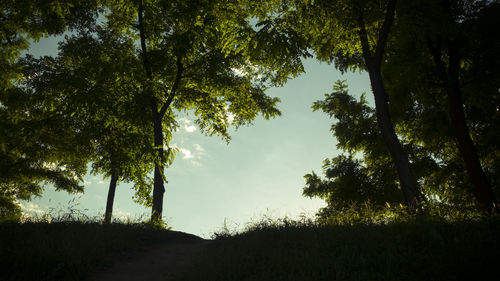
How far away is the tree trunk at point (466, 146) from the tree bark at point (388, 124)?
63.9 inches

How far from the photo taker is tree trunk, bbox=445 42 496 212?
9016mm

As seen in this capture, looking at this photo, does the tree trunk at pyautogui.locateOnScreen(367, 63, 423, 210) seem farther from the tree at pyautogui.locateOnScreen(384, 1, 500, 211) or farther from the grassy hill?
the grassy hill

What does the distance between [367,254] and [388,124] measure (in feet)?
18.4

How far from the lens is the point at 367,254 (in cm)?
526

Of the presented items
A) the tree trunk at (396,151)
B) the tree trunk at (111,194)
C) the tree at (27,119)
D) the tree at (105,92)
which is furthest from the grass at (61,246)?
the tree trunk at (111,194)

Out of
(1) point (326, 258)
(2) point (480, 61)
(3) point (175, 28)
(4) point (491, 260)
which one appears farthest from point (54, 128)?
(2) point (480, 61)

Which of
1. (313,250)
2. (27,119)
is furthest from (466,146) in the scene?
(27,119)

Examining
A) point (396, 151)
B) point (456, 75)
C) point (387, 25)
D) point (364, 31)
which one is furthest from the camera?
point (364, 31)

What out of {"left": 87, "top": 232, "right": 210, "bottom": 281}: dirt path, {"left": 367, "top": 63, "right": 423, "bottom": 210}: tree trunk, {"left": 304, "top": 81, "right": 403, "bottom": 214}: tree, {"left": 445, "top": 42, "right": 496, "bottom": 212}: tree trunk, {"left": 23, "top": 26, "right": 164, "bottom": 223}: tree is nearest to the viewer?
{"left": 87, "top": 232, "right": 210, "bottom": 281}: dirt path

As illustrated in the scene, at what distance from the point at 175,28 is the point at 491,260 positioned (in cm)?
1338

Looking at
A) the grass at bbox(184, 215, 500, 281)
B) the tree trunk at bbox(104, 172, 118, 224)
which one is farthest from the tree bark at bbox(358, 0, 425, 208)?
the tree trunk at bbox(104, 172, 118, 224)

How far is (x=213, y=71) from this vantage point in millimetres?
13461

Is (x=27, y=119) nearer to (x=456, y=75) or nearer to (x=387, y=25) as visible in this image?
(x=387, y=25)

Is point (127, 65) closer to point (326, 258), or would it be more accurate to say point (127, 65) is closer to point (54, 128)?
point (54, 128)
